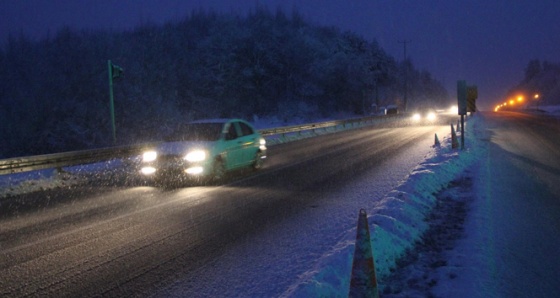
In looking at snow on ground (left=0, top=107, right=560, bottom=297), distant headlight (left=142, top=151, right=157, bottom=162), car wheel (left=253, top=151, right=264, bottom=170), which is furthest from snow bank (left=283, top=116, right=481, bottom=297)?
distant headlight (left=142, top=151, right=157, bottom=162)

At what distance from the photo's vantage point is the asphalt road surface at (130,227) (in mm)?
5089

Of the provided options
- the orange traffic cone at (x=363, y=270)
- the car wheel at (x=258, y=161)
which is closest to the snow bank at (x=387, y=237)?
the orange traffic cone at (x=363, y=270)

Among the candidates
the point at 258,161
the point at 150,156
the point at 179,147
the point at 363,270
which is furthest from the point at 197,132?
the point at 363,270

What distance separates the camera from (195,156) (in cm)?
1148

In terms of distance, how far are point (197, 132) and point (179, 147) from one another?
3.97ft

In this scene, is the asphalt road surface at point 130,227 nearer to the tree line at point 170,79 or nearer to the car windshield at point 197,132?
the car windshield at point 197,132

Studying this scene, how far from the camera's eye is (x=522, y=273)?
500cm

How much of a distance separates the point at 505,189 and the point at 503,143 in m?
12.6

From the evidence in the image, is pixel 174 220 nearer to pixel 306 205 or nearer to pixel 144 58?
pixel 306 205

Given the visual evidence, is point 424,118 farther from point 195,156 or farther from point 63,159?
point 195,156

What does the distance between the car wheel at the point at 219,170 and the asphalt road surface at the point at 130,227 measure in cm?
30

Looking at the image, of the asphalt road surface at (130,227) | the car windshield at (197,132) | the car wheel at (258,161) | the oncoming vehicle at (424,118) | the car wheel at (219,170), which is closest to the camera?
the asphalt road surface at (130,227)

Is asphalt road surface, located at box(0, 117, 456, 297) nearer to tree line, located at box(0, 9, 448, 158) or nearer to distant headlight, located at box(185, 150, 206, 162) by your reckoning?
distant headlight, located at box(185, 150, 206, 162)

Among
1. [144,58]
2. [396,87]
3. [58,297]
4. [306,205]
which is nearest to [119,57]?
[144,58]
